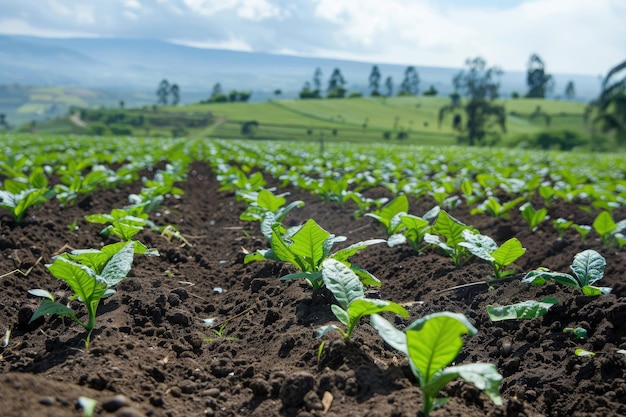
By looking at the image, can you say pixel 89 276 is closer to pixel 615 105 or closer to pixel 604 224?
pixel 604 224

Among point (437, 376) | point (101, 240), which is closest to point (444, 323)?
point (437, 376)

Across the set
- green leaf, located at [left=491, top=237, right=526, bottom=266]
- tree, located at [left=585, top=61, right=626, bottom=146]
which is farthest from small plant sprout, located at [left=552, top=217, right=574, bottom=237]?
tree, located at [left=585, top=61, right=626, bottom=146]


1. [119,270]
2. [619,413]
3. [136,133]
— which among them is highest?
[119,270]

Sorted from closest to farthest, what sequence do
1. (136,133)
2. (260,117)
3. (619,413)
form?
(619,413), (136,133), (260,117)

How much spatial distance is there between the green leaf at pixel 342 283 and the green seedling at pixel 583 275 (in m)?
0.89

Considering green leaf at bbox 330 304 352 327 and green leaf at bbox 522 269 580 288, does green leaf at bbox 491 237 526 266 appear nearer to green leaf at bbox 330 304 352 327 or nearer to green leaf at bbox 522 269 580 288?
green leaf at bbox 522 269 580 288

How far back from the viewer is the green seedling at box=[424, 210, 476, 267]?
134 inches

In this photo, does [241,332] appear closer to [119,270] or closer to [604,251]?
[119,270]

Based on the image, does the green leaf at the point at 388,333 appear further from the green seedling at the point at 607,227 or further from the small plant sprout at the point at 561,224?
the small plant sprout at the point at 561,224

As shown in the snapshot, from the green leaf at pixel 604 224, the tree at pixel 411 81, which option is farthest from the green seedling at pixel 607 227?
the tree at pixel 411 81

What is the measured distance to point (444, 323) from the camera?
1622 mm

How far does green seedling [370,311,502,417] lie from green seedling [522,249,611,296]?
3.48 feet

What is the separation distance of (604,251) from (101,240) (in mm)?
4130

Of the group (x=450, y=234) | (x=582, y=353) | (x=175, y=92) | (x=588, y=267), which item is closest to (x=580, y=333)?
(x=582, y=353)
